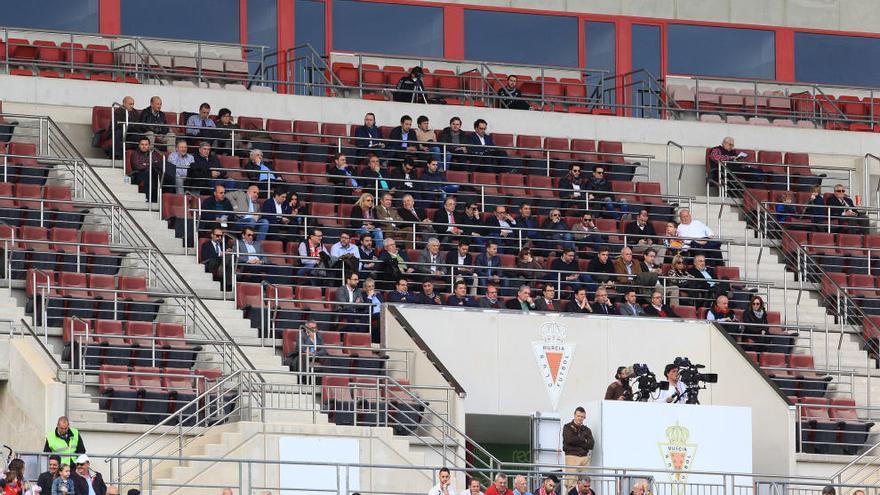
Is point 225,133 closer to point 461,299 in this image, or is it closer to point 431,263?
point 431,263

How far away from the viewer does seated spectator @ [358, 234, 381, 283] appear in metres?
27.3

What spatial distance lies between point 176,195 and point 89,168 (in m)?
1.18

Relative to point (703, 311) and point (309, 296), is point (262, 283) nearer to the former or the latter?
point (309, 296)

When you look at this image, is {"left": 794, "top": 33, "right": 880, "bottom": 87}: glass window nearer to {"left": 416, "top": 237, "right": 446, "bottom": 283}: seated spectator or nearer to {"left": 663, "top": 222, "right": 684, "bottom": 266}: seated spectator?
{"left": 663, "top": 222, "right": 684, "bottom": 266}: seated spectator

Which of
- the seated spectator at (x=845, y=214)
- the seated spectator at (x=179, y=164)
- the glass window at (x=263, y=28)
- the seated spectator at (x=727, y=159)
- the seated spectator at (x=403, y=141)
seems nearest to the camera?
the seated spectator at (x=179, y=164)

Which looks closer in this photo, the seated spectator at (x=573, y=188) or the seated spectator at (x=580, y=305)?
the seated spectator at (x=580, y=305)

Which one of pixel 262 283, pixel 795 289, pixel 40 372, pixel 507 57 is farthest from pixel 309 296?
pixel 507 57

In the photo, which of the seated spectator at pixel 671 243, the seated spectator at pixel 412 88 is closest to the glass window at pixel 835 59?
the seated spectator at pixel 412 88

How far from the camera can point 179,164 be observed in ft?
94.0

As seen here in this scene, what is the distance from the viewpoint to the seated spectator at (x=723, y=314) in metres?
28.0

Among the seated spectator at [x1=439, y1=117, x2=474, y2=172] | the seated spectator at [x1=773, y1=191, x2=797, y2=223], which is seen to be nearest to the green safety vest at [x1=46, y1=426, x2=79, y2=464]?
the seated spectator at [x1=439, y1=117, x2=474, y2=172]

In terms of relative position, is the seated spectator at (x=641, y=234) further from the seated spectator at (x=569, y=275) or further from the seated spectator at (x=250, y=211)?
the seated spectator at (x=250, y=211)

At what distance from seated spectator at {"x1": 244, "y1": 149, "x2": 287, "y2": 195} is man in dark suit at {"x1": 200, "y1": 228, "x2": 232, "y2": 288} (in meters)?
2.14

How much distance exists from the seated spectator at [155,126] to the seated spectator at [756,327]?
26.0ft
